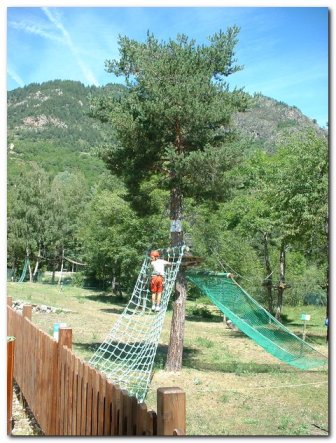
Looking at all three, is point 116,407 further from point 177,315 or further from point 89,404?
point 177,315

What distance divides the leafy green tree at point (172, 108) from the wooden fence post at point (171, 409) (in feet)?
14.5

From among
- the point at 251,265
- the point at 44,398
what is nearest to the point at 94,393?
the point at 44,398

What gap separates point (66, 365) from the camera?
284cm

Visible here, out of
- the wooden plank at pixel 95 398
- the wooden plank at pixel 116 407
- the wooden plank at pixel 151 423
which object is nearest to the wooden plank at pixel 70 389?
the wooden plank at pixel 95 398

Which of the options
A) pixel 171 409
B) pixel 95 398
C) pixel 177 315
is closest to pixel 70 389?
pixel 95 398

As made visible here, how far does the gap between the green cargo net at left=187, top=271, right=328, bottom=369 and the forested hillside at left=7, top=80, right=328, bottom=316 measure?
113cm

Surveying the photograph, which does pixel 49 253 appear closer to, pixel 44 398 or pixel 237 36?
pixel 237 36

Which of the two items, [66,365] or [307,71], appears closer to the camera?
[66,365]

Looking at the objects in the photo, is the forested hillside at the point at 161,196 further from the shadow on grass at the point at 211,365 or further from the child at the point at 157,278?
the shadow on grass at the point at 211,365

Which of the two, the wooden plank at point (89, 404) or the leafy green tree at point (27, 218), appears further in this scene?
the leafy green tree at point (27, 218)

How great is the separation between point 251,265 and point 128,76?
891 cm

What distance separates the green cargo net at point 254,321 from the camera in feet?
20.5

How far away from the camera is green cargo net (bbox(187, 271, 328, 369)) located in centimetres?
625

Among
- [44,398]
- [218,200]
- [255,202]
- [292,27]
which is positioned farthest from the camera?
[255,202]
